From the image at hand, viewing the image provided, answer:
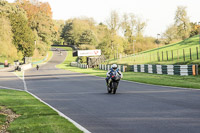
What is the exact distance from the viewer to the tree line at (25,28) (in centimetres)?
7213

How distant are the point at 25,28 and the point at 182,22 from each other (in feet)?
173

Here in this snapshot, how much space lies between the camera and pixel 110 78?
611 inches

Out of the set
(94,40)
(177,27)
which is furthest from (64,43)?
(177,27)

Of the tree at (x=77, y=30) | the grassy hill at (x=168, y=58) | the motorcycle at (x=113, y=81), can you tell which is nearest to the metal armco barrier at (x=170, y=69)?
the grassy hill at (x=168, y=58)

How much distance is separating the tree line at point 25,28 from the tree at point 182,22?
47.7 meters

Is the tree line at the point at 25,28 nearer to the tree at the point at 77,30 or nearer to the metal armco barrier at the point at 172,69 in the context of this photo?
the tree at the point at 77,30

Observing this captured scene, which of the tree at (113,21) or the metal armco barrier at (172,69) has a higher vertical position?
the tree at (113,21)

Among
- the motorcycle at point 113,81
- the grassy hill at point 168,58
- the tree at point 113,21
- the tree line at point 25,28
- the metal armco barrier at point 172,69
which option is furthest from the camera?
the tree at point 113,21

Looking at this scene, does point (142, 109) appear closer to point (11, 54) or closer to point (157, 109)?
point (157, 109)

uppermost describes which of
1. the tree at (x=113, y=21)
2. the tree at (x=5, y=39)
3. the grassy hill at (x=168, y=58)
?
the tree at (x=113, y=21)

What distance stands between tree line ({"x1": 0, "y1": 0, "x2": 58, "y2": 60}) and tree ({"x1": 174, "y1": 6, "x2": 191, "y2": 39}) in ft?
157

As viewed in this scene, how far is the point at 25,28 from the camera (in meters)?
93.1

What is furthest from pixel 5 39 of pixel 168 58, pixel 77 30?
pixel 77 30

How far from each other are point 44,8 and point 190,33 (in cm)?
5546
